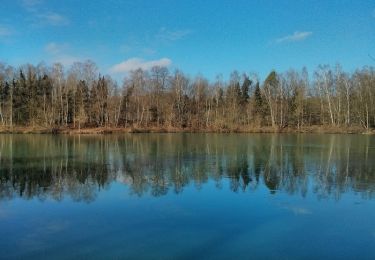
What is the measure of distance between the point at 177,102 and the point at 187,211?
2341 inches

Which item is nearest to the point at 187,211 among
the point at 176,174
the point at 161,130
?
the point at 176,174

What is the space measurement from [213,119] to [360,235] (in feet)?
204

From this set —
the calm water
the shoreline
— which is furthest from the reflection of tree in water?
the shoreline

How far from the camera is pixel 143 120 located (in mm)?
70625

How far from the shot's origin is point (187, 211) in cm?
1124

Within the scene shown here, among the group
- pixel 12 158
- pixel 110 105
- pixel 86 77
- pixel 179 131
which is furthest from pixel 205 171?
pixel 86 77

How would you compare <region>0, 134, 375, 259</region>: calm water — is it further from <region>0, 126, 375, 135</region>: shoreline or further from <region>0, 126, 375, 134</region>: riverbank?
<region>0, 126, 375, 134</region>: riverbank

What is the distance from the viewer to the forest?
209 feet

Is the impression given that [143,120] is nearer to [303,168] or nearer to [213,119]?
[213,119]

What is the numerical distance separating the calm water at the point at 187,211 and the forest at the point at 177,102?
45515mm

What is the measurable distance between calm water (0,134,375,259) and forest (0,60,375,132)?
45515 mm

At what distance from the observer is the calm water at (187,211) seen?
802cm

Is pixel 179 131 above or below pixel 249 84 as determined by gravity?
below

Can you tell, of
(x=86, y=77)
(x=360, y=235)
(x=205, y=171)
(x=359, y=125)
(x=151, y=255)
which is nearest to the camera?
(x=151, y=255)
